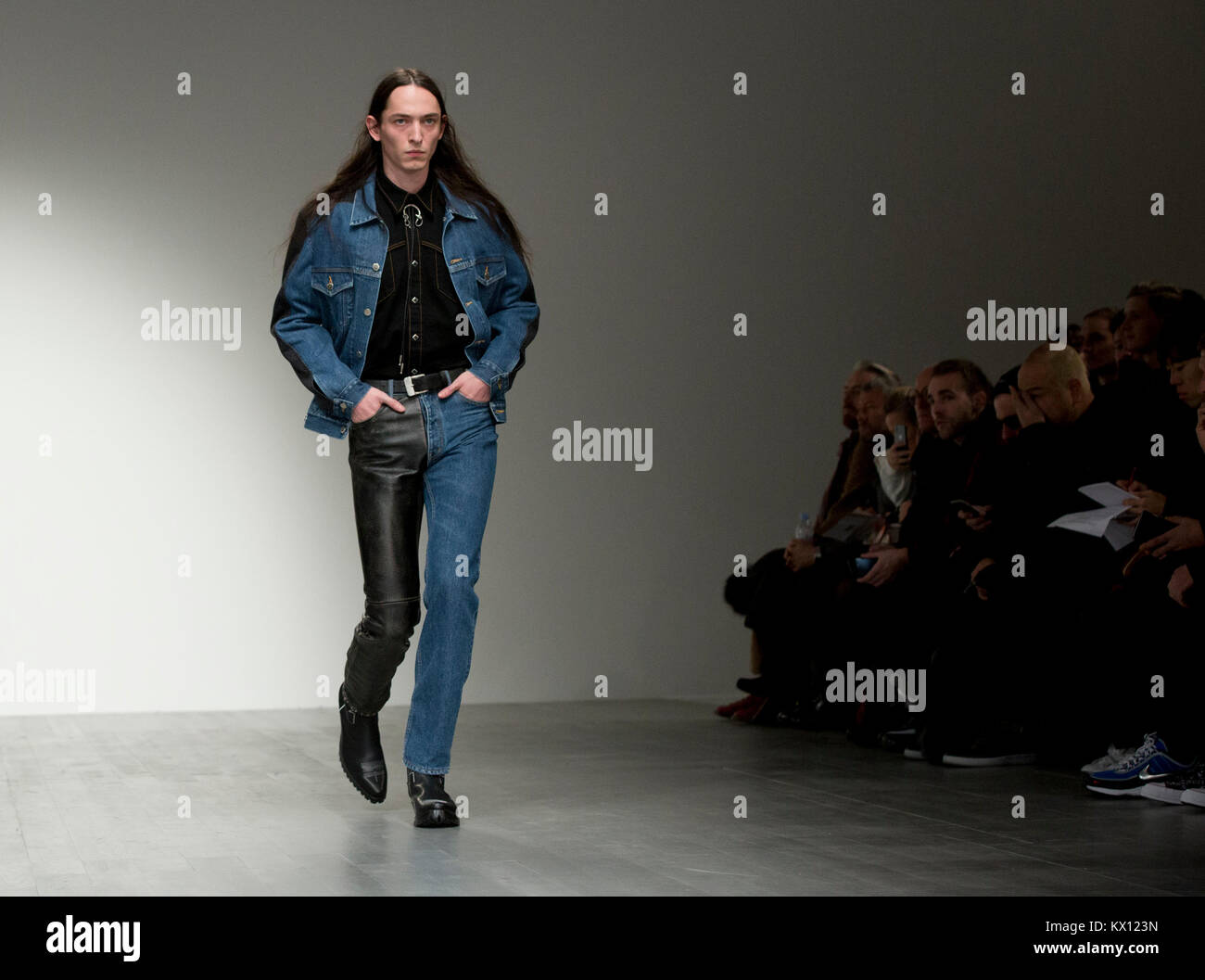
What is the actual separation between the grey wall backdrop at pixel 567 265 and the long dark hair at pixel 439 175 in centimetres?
279

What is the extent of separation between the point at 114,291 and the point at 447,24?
1658 mm

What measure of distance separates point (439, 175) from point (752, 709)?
2729 mm

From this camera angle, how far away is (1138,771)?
12.5 ft

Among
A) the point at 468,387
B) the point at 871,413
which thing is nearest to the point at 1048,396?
the point at 871,413

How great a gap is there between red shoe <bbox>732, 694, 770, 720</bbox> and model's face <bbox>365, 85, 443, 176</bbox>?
2.72 metres

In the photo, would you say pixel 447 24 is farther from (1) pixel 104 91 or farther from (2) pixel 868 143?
(2) pixel 868 143

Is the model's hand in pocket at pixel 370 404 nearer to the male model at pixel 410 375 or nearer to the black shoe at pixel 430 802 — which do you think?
the male model at pixel 410 375

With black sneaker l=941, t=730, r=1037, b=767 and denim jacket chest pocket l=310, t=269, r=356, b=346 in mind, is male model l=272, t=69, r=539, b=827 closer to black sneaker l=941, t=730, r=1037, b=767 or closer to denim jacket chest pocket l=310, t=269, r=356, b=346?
denim jacket chest pocket l=310, t=269, r=356, b=346

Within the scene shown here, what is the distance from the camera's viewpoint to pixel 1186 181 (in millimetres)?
7816

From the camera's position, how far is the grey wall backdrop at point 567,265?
20.2ft

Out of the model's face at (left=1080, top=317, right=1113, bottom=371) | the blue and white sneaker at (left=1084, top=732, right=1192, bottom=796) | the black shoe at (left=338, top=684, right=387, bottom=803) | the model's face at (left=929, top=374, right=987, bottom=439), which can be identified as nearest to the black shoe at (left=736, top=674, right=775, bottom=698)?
the model's face at (left=929, top=374, right=987, bottom=439)

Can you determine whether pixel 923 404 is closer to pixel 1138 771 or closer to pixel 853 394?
pixel 853 394

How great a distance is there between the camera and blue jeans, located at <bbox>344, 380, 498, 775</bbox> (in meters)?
3.48
